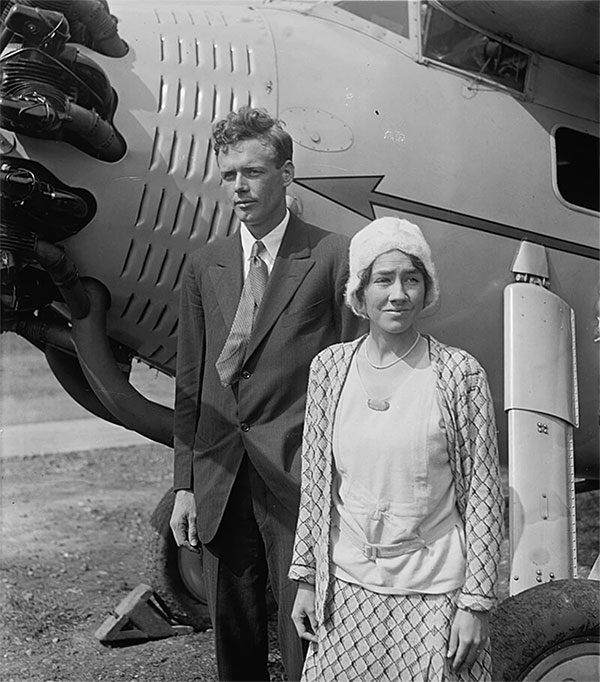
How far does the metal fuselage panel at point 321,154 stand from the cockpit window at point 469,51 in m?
0.06

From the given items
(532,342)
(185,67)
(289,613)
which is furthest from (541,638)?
(185,67)

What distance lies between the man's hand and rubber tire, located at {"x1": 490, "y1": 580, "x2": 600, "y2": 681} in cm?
85

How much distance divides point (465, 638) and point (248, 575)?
79 cm

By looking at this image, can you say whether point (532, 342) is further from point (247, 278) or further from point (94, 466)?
point (94, 466)

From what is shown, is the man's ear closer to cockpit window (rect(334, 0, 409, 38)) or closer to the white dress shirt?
the white dress shirt

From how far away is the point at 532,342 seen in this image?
322cm

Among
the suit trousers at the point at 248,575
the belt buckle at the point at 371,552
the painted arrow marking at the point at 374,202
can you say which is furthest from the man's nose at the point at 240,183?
the belt buckle at the point at 371,552

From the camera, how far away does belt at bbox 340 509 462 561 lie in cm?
210

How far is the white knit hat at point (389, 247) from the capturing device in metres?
2.14

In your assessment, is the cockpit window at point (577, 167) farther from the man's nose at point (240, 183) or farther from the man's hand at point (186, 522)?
the man's hand at point (186, 522)

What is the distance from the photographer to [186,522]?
266 centimetres

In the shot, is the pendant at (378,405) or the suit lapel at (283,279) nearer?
the pendant at (378,405)

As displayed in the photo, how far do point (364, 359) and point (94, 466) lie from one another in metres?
7.55

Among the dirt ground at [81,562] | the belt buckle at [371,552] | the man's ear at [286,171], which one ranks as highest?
Result: the man's ear at [286,171]
